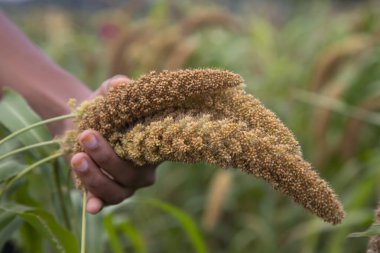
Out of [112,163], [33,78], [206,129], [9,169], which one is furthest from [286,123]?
[206,129]

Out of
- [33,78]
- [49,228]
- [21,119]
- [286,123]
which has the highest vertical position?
[286,123]

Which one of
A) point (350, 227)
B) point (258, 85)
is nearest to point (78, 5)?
point (258, 85)

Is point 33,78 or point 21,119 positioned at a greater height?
point 33,78

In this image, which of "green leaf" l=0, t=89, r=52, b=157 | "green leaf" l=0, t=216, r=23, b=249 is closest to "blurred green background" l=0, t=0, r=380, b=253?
"green leaf" l=0, t=216, r=23, b=249

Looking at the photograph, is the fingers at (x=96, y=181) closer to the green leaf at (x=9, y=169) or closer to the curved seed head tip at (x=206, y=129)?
the curved seed head tip at (x=206, y=129)

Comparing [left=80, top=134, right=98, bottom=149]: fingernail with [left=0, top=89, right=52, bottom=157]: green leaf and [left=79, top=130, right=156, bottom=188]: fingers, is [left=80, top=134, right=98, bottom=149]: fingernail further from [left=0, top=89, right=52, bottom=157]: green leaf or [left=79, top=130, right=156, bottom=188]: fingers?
[left=0, top=89, right=52, bottom=157]: green leaf

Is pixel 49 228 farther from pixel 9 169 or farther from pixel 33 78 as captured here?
pixel 33 78

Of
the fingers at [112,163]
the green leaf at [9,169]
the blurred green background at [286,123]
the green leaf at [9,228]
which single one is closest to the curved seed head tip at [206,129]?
the fingers at [112,163]
